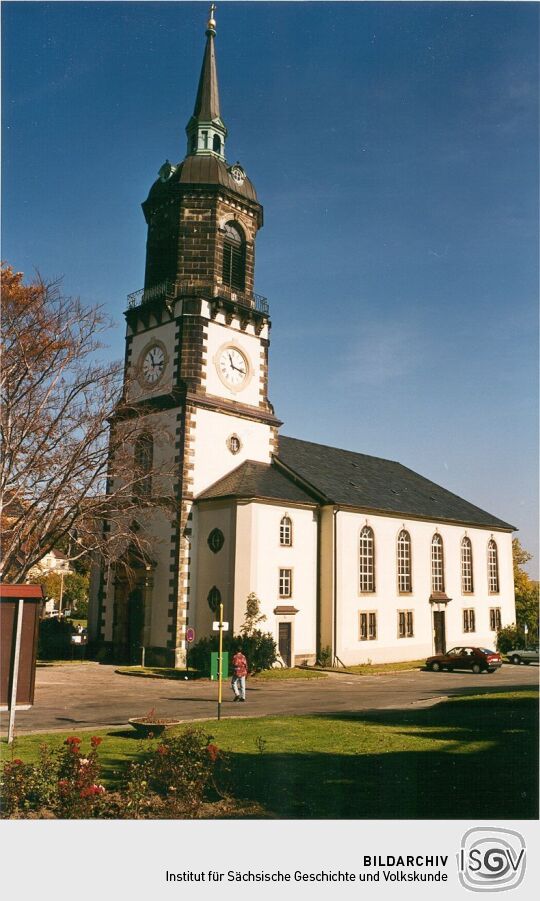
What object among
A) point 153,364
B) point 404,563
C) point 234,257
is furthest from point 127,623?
point 234,257

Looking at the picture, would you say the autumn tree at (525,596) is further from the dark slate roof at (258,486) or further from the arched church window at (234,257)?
the arched church window at (234,257)

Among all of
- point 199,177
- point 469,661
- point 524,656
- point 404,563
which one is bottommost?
point 524,656

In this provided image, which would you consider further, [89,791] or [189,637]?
[189,637]

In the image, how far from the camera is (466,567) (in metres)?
46.2

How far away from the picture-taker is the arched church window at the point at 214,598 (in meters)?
33.0

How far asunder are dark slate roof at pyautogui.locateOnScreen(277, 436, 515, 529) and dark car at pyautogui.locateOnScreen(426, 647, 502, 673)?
27.9ft

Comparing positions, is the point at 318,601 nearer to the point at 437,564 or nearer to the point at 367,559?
the point at 367,559

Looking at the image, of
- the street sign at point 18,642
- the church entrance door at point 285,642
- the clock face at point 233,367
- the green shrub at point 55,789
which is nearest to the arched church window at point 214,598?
the church entrance door at point 285,642

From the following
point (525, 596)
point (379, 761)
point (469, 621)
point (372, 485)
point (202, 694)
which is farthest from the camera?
point (525, 596)

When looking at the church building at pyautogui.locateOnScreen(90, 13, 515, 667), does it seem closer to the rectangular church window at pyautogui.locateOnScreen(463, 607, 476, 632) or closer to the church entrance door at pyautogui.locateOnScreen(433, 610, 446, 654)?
the church entrance door at pyautogui.locateOnScreen(433, 610, 446, 654)

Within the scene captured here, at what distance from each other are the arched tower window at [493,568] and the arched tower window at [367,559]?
1359 centimetres

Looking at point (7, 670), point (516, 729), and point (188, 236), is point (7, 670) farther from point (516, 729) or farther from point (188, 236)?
point (188, 236)
